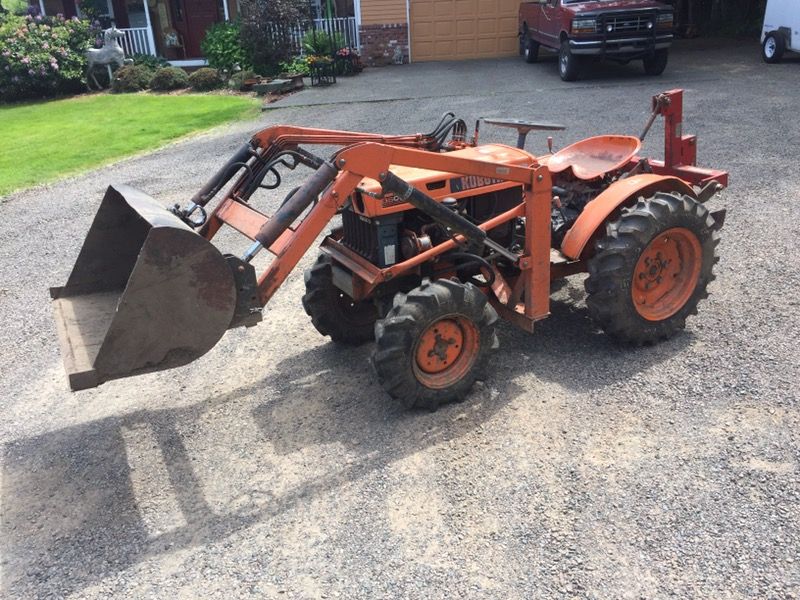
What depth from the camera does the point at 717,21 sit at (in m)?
23.0

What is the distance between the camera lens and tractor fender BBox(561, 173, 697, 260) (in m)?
4.45

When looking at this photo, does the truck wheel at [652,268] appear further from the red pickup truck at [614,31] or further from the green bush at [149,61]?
the green bush at [149,61]

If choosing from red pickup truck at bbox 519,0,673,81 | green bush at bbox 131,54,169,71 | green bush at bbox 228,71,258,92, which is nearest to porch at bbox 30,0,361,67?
green bush at bbox 131,54,169,71

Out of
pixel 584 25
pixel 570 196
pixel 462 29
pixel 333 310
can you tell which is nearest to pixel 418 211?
pixel 333 310

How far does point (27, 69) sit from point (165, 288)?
17962 mm

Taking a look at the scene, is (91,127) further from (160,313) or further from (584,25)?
(160,313)

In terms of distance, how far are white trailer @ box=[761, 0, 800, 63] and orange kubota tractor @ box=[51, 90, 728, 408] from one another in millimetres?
11587

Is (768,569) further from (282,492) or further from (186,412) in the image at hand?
(186,412)

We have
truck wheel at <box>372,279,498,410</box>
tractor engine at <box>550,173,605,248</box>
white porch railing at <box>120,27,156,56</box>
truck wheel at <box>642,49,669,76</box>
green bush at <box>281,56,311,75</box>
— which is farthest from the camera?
white porch railing at <box>120,27,156,56</box>

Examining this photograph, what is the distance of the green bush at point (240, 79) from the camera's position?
1741cm

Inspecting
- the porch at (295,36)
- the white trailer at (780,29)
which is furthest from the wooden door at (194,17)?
the white trailer at (780,29)

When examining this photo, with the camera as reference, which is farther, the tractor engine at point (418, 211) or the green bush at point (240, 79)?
the green bush at point (240, 79)

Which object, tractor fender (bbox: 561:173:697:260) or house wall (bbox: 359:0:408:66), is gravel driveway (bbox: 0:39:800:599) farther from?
house wall (bbox: 359:0:408:66)

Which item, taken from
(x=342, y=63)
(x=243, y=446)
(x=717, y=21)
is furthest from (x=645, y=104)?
(x=717, y=21)
